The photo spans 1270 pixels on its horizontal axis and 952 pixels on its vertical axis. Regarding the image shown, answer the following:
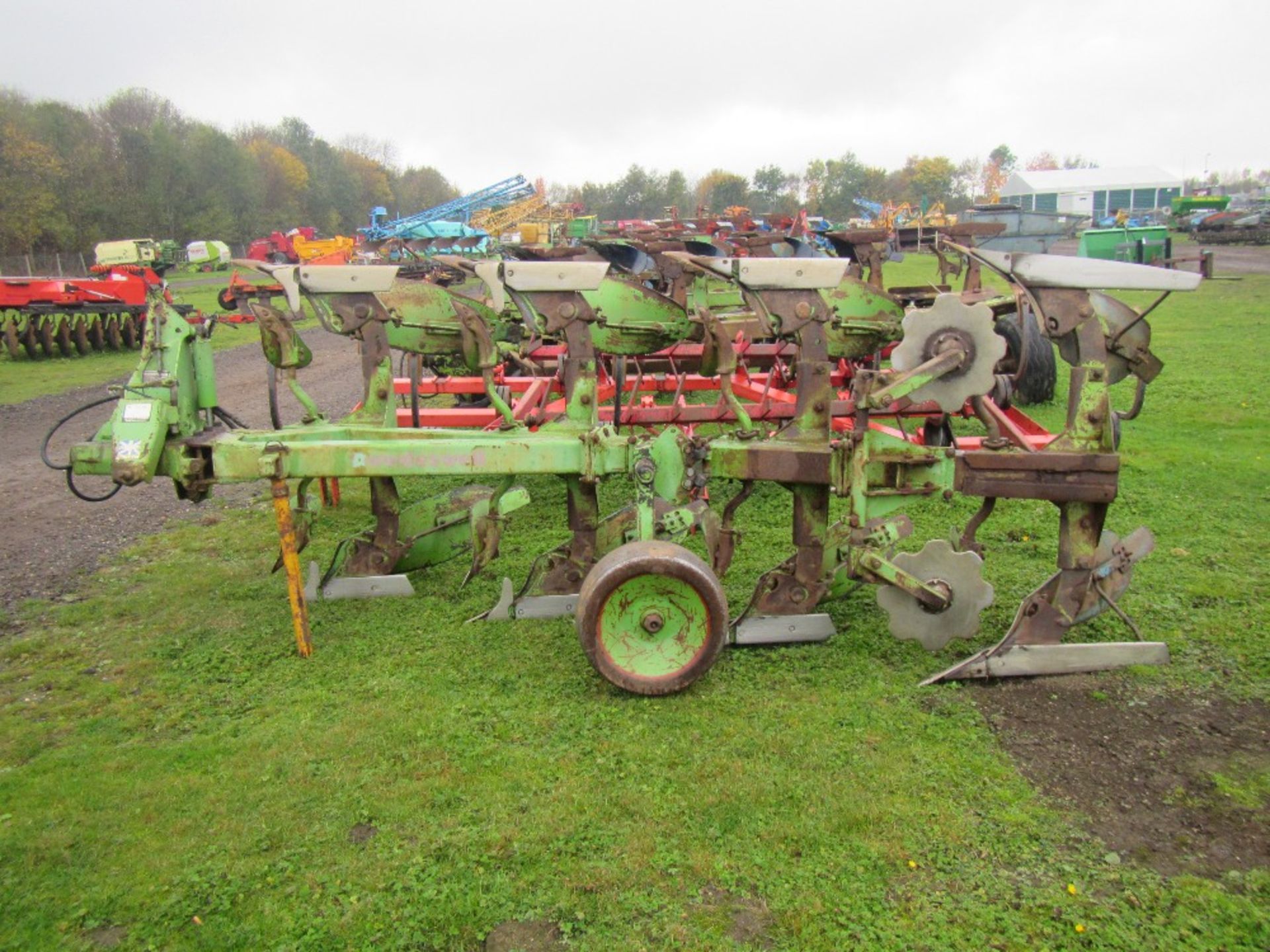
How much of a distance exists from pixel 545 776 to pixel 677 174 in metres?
65.6

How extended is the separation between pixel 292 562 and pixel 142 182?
140 ft

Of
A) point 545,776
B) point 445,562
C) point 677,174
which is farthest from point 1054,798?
point 677,174

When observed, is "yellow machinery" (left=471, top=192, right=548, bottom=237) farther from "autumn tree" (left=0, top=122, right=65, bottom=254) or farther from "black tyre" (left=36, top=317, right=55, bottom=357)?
"black tyre" (left=36, top=317, right=55, bottom=357)

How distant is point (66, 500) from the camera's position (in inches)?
331

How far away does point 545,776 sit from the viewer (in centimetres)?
394

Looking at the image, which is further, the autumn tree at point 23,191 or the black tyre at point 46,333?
the autumn tree at point 23,191

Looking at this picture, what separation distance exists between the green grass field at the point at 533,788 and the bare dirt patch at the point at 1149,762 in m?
0.09

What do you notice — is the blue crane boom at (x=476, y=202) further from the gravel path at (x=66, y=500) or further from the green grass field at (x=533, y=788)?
the green grass field at (x=533, y=788)

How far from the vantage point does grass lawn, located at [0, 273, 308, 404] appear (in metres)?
13.9

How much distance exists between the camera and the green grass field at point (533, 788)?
3.14 metres

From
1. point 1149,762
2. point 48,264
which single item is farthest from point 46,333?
point 48,264

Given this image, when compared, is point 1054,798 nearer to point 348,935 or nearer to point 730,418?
point 348,935

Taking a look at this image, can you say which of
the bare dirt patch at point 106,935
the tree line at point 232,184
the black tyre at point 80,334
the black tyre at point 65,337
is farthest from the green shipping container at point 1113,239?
the bare dirt patch at point 106,935

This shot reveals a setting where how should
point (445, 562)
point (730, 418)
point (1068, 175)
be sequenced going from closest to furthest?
point (445, 562) → point (730, 418) → point (1068, 175)
